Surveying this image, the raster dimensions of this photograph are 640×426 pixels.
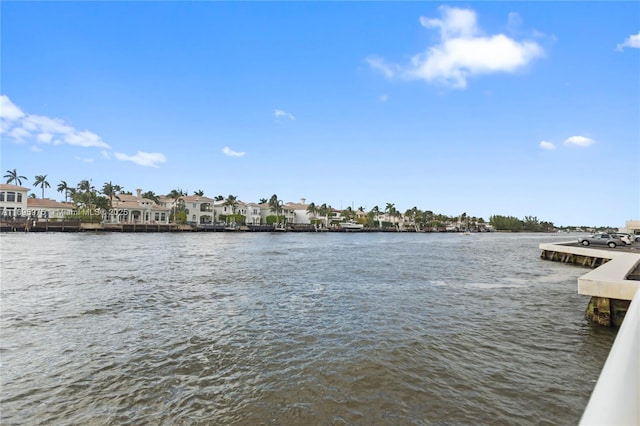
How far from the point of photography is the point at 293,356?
9.50 meters

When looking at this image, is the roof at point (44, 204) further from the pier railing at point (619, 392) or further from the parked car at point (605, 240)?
the parked car at point (605, 240)

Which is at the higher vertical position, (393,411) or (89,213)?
(89,213)

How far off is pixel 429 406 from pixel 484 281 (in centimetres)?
1861

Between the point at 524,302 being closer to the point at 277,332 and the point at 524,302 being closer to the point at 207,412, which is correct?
the point at 277,332

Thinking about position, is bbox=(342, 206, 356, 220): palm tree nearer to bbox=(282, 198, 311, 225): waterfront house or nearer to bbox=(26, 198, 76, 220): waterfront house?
bbox=(282, 198, 311, 225): waterfront house

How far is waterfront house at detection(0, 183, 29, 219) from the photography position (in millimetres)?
84562

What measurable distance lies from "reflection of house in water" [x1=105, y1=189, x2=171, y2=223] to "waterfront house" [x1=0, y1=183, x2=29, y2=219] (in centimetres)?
2004

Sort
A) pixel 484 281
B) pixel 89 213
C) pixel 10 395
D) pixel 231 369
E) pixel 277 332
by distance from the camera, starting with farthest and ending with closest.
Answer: pixel 89 213 → pixel 484 281 → pixel 277 332 → pixel 231 369 → pixel 10 395

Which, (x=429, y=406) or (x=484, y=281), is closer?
(x=429, y=406)

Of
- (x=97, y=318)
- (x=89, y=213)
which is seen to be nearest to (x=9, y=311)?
(x=97, y=318)

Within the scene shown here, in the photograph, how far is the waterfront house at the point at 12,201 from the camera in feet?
277

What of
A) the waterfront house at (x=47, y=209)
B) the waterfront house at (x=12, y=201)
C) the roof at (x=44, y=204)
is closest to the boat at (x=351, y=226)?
the waterfront house at (x=47, y=209)

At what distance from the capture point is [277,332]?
11.5 m

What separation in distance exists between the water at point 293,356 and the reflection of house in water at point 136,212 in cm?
9320
